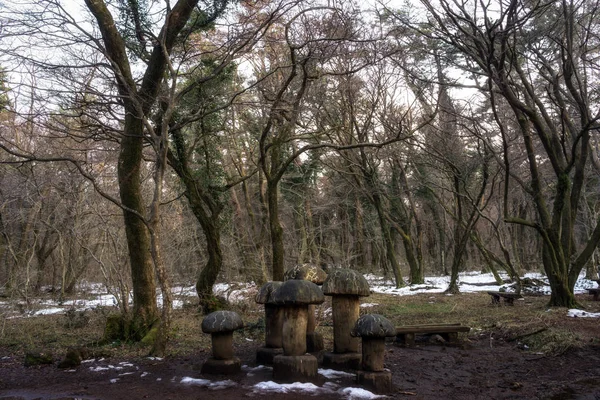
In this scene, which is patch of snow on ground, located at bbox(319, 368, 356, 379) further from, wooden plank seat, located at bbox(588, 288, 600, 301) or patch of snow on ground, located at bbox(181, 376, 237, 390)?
wooden plank seat, located at bbox(588, 288, 600, 301)

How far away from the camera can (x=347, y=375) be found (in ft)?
21.6

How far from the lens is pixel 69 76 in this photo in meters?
8.48

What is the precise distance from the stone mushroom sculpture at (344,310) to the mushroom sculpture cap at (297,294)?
0.49 meters

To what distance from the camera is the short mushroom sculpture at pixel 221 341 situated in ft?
21.7

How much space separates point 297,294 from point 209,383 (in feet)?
5.23

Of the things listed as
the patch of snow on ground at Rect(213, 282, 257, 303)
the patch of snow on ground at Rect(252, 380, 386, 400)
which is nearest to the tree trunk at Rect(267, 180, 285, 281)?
the patch of snow on ground at Rect(213, 282, 257, 303)

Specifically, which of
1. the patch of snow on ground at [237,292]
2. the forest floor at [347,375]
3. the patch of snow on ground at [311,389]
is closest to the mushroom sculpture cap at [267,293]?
the forest floor at [347,375]

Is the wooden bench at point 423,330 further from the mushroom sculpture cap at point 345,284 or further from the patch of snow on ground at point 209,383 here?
the patch of snow on ground at point 209,383

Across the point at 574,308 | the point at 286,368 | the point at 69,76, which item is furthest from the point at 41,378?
the point at 574,308

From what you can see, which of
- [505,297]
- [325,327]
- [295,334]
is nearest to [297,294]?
[295,334]

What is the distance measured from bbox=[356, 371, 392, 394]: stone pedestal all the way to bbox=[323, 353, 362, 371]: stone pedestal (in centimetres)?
98

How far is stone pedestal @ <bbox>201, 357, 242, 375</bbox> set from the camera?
260 inches

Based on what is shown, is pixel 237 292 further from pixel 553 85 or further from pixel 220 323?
pixel 553 85

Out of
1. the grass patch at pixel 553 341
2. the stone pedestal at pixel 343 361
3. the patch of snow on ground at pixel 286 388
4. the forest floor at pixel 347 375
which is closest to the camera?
the patch of snow on ground at pixel 286 388
